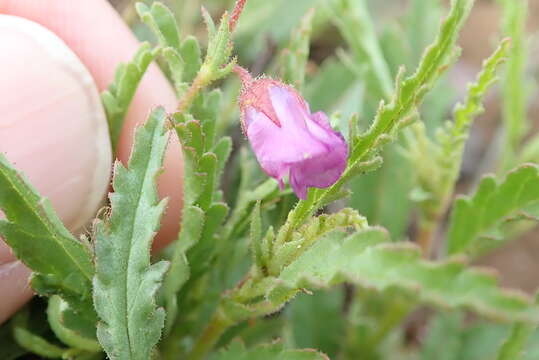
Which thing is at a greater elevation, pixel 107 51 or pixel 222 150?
pixel 107 51

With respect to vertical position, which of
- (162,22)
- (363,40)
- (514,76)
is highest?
(162,22)

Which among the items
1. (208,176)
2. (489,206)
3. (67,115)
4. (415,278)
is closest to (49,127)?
(67,115)

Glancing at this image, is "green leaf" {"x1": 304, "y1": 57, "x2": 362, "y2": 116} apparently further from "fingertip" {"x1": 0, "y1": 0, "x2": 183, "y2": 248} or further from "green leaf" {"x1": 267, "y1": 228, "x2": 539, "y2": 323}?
"green leaf" {"x1": 267, "y1": 228, "x2": 539, "y2": 323}

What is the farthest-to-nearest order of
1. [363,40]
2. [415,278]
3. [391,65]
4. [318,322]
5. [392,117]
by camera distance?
[391,65] → [318,322] → [363,40] → [392,117] → [415,278]

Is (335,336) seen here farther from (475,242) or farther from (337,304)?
(475,242)

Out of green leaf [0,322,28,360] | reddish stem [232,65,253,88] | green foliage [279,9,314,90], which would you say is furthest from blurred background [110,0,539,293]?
green leaf [0,322,28,360]

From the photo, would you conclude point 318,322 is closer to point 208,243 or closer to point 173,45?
point 208,243

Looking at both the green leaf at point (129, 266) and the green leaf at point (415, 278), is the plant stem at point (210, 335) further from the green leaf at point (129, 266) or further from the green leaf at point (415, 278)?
the green leaf at point (415, 278)

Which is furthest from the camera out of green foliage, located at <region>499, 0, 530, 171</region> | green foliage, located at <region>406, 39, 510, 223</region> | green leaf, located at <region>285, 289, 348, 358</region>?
green leaf, located at <region>285, 289, 348, 358</region>
